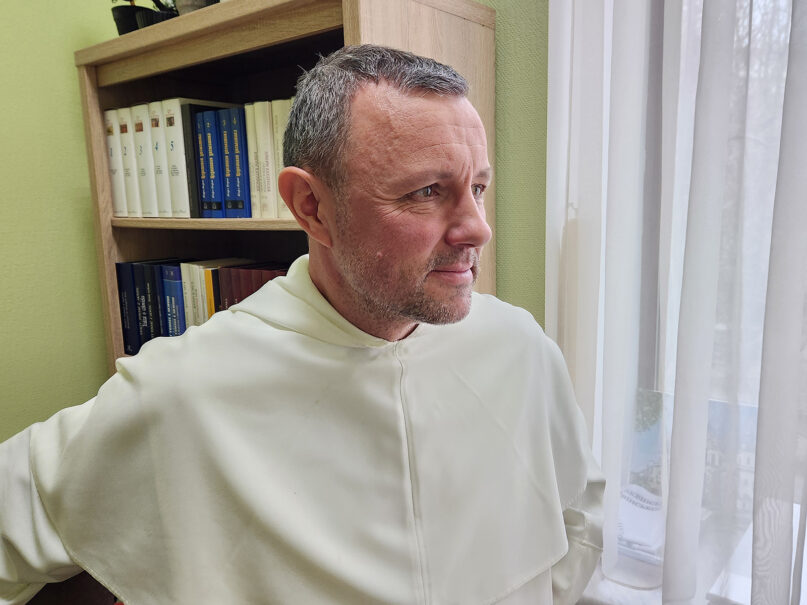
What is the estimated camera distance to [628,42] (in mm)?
1233

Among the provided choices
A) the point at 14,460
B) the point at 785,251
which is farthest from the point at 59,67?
the point at 785,251

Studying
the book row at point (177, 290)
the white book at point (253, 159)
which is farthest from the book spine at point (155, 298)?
the white book at point (253, 159)

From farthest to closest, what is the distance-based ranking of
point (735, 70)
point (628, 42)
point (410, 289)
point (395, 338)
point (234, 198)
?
point (234, 198) → point (628, 42) → point (735, 70) → point (395, 338) → point (410, 289)

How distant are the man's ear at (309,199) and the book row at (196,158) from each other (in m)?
0.59

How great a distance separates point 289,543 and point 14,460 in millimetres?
387

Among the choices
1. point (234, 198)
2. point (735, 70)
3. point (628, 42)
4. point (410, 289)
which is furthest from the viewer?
point (234, 198)

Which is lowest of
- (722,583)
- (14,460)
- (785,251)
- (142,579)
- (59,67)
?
(722,583)

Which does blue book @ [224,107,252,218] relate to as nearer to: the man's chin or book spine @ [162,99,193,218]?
book spine @ [162,99,193,218]

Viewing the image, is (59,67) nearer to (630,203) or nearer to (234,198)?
(234,198)

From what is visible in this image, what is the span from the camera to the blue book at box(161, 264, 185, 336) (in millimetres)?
1799

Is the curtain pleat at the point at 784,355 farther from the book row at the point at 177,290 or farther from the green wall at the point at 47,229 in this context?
the book row at the point at 177,290

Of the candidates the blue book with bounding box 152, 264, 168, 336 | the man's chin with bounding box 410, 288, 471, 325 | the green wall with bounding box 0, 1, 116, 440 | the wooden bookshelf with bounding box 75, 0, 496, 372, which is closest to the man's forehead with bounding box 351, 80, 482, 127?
the man's chin with bounding box 410, 288, 471, 325

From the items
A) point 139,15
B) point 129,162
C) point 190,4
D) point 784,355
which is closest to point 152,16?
point 139,15

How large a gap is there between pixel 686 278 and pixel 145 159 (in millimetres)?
1398
